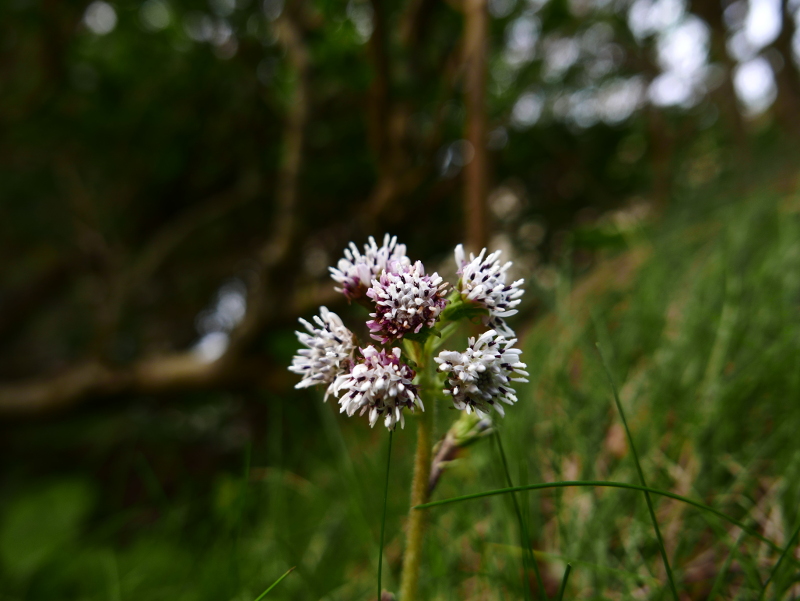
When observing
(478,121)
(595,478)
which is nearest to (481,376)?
(595,478)

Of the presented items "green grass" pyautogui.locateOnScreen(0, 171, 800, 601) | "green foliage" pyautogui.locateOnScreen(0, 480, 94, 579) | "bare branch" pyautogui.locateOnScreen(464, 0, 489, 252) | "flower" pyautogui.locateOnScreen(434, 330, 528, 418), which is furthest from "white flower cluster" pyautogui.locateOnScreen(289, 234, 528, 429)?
"green foliage" pyautogui.locateOnScreen(0, 480, 94, 579)

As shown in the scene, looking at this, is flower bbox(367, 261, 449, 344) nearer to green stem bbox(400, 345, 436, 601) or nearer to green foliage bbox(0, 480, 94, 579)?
green stem bbox(400, 345, 436, 601)

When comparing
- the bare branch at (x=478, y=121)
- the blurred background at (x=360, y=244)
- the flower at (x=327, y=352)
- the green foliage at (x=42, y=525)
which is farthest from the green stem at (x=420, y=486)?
the green foliage at (x=42, y=525)

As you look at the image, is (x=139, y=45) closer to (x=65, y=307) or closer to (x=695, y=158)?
(x=65, y=307)

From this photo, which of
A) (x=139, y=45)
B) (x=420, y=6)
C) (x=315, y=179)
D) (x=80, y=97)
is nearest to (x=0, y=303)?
(x=80, y=97)

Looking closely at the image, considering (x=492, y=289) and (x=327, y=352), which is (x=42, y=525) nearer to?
(x=327, y=352)

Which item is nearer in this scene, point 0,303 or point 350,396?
point 350,396
